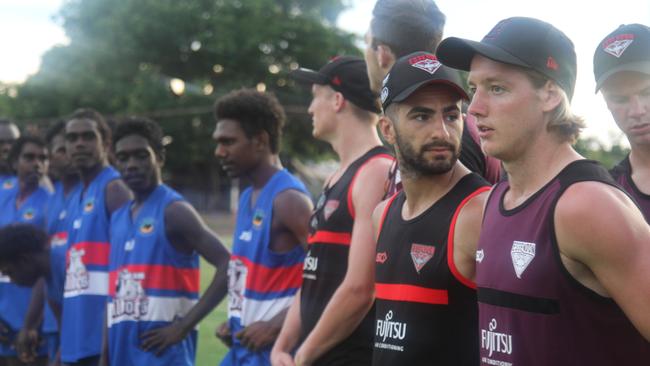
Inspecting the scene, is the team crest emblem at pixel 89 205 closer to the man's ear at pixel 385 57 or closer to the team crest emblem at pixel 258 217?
the team crest emblem at pixel 258 217

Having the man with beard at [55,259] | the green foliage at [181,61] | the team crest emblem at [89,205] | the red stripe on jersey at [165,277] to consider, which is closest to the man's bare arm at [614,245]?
the red stripe on jersey at [165,277]

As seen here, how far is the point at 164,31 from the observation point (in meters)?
36.5

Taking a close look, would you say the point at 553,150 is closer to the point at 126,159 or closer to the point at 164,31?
the point at 126,159

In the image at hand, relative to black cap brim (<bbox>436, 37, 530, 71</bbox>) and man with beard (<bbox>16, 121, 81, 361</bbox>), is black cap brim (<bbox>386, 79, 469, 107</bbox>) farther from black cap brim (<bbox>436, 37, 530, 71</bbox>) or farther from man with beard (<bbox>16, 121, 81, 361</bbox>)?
man with beard (<bbox>16, 121, 81, 361</bbox>)

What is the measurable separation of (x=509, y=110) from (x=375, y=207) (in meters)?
1.45

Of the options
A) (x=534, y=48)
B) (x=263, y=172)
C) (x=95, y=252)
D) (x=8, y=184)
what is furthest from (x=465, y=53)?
(x=8, y=184)

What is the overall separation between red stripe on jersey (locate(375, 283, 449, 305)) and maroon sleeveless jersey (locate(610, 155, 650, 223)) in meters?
1.00

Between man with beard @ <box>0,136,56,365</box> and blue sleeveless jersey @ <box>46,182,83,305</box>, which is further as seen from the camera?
man with beard @ <box>0,136,56,365</box>

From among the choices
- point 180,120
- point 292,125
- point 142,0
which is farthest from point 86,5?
point 292,125

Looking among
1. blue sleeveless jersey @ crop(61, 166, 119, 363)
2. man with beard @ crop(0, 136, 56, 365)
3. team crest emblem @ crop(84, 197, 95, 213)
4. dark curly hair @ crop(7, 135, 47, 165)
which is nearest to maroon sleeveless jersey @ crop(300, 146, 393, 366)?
blue sleeveless jersey @ crop(61, 166, 119, 363)

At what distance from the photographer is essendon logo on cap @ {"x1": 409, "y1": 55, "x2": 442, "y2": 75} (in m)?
3.47

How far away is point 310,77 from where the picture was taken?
16.2 ft

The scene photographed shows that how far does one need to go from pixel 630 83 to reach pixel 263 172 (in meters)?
2.70

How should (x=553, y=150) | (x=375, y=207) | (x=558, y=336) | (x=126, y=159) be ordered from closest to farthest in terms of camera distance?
(x=558, y=336)
(x=553, y=150)
(x=375, y=207)
(x=126, y=159)
